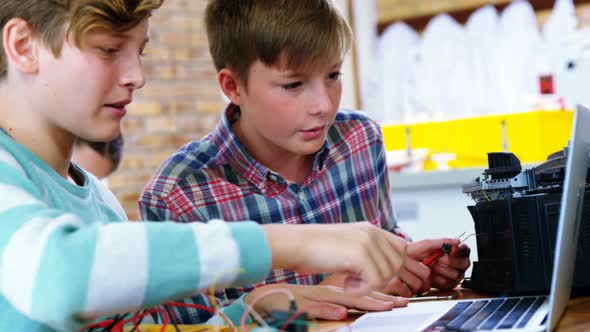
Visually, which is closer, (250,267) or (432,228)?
(250,267)

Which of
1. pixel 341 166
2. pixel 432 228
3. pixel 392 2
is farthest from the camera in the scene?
pixel 392 2

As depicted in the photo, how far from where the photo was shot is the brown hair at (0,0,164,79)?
2.89 feet

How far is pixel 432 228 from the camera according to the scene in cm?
254

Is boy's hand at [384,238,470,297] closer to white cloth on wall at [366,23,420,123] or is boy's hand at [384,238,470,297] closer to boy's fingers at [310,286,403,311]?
boy's fingers at [310,286,403,311]

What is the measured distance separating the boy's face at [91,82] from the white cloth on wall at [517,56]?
9.68 ft

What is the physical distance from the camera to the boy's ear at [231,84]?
4.78 feet

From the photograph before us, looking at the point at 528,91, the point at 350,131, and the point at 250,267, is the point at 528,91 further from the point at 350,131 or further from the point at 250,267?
the point at 250,267

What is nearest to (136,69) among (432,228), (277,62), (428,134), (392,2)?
(277,62)

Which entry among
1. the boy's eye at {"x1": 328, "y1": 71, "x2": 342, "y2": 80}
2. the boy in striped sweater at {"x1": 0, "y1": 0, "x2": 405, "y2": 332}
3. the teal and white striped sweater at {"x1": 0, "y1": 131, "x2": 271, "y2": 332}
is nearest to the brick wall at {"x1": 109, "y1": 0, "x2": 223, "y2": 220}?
the boy's eye at {"x1": 328, "y1": 71, "x2": 342, "y2": 80}

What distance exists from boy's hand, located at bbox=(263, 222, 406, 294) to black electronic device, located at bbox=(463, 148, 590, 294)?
0.96ft

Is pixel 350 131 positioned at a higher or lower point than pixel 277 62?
lower

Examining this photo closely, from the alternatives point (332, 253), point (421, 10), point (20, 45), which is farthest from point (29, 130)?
point (421, 10)

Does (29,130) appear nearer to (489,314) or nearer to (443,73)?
(489,314)

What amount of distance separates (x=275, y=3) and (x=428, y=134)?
1.55m
